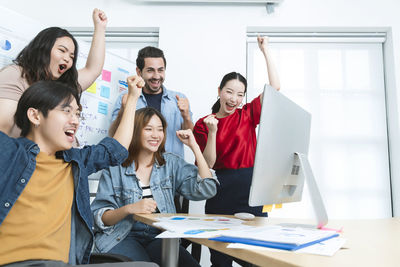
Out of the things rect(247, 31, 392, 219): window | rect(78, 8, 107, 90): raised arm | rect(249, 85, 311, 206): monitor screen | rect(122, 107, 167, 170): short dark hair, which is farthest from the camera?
rect(247, 31, 392, 219): window

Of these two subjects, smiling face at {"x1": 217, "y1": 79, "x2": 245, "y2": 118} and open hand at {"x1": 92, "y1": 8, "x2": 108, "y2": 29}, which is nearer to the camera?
open hand at {"x1": 92, "y1": 8, "x2": 108, "y2": 29}

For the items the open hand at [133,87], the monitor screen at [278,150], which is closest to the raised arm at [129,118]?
the open hand at [133,87]

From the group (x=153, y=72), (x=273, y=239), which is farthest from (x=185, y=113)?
(x=273, y=239)

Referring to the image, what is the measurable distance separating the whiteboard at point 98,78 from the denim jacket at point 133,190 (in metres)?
0.93

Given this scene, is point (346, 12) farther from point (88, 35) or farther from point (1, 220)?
point (1, 220)

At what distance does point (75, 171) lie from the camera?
1.12m

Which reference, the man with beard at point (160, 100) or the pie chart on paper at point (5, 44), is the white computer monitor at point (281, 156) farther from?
the pie chart on paper at point (5, 44)

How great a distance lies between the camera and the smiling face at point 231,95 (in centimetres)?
193

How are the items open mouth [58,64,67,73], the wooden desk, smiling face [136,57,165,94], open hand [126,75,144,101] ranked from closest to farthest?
the wooden desk
open hand [126,75,144,101]
open mouth [58,64,67,73]
smiling face [136,57,165,94]

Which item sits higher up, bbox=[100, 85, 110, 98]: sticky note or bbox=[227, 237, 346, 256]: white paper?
bbox=[100, 85, 110, 98]: sticky note

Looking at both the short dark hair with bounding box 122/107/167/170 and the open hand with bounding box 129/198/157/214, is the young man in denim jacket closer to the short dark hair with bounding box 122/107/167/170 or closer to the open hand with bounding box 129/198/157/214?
the open hand with bounding box 129/198/157/214

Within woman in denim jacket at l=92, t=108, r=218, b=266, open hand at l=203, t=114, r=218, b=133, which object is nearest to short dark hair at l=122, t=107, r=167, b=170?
woman in denim jacket at l=92, t=108, r=218, b=266

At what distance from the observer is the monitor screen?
0.92 m

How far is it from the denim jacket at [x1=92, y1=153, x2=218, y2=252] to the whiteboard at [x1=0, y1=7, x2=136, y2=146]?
0.93 metres
